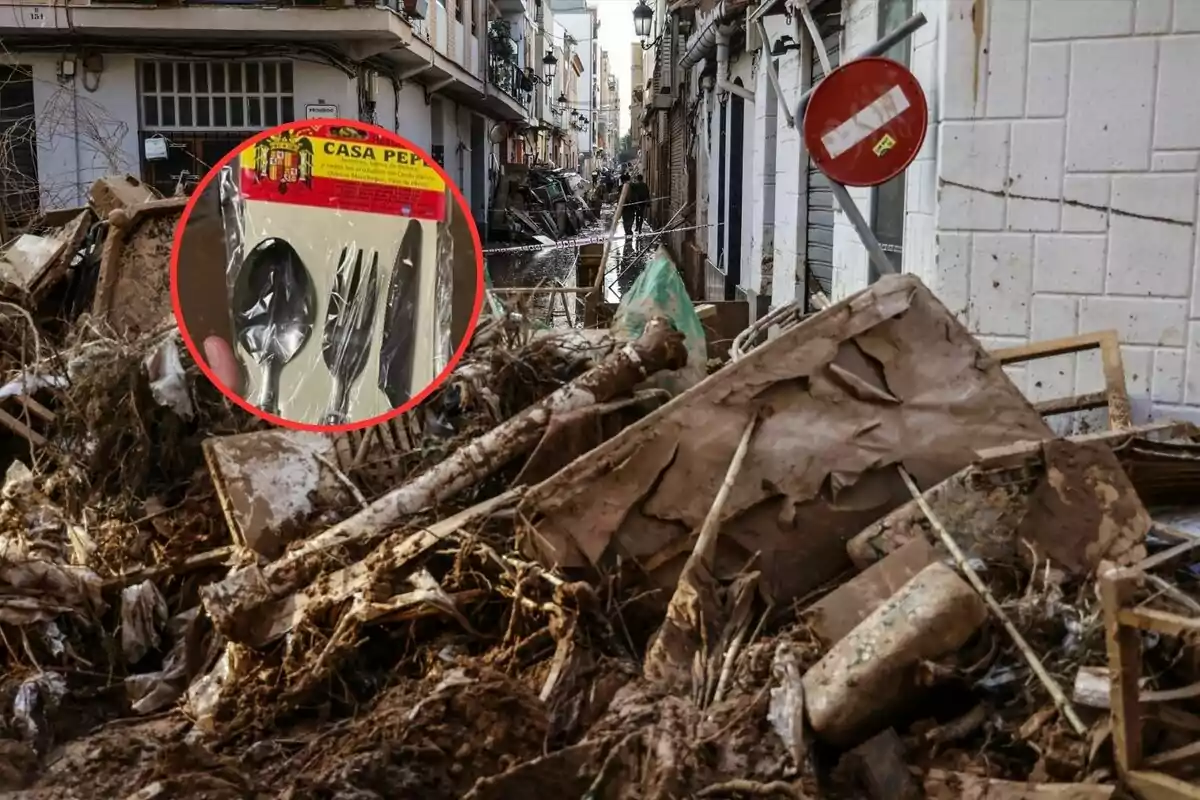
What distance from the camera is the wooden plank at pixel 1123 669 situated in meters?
2.53

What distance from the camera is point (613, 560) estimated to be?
3949 millimetres

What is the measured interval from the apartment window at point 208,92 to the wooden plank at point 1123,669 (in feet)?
51.4

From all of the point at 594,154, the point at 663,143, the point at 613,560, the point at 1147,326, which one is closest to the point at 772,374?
the point at 613,560

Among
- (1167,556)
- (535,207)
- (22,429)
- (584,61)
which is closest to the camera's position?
(1167,556)

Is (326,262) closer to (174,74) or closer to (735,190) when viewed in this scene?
(735,190)

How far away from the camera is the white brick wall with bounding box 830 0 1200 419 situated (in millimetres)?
4770

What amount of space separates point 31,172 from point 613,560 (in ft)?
48.5

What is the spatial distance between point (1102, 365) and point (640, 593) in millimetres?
2415

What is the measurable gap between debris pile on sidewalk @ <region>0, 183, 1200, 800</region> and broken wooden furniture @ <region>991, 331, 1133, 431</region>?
12cm

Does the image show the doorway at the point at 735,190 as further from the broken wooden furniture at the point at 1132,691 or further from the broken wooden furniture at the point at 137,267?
the broken wooden furniture at the point at 1132,691

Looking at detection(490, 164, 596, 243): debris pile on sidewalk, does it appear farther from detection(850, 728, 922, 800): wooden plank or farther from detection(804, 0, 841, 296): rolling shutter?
detection(850, 728, 922, 800): wooden plank

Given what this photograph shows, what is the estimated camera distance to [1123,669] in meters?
2.55

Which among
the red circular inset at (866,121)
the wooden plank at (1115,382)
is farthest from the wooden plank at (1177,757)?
the red circular inset at (866,121)

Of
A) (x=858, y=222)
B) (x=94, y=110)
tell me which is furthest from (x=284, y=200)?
(x=94, y=110)
